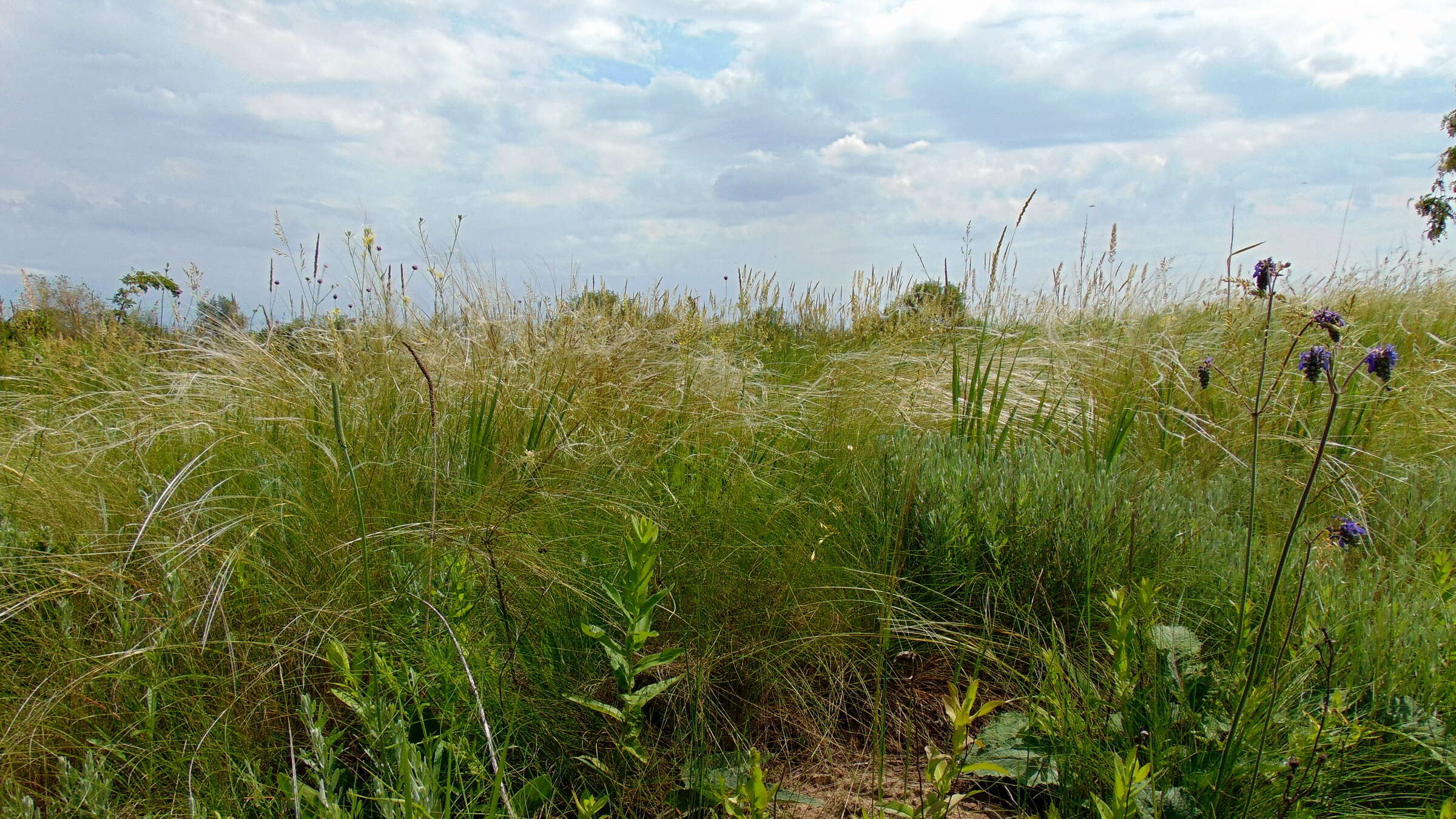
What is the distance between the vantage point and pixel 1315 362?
1.41m

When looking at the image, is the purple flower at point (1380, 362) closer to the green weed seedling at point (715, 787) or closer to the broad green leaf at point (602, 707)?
the green weed seedling at point (715, 787)

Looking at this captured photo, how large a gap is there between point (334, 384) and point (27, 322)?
31.2 feet

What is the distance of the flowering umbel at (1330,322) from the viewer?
A: 4.16ft

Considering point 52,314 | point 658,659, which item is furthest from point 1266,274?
point 52,314

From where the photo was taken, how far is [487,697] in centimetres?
166

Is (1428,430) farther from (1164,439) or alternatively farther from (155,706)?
(155,706)

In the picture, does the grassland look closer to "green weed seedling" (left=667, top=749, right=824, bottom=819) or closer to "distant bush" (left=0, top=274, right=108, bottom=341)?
"green weed seedling" (left=667, top=749, right=824, bottom=819)

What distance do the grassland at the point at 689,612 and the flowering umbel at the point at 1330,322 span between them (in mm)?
31

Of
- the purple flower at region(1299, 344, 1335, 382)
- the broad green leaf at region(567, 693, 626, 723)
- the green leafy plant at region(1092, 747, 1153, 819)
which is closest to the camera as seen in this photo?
the green leafy plant at region(1092, 747, 1153, 819)

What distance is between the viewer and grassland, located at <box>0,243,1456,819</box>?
148 centimetres

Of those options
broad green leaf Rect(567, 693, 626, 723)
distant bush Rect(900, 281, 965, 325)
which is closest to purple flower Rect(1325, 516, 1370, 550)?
broad green leaf Rect(567, 693, 626, 723)

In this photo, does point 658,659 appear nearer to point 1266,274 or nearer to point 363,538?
point 363,538

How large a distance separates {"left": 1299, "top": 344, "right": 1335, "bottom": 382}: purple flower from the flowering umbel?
0.08 feet

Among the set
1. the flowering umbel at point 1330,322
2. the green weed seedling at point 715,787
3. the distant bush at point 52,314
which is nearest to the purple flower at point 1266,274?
the flowering umbel at point 1330,322
